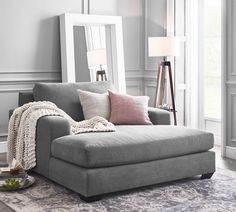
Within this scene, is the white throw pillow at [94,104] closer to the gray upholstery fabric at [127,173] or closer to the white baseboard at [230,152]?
the gray upholstery fabric at [127,173]

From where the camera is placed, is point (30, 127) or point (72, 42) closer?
point (30, 127)

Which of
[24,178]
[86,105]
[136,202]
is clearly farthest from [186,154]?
[24,178]

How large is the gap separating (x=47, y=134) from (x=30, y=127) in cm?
26

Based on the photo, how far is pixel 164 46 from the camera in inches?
200

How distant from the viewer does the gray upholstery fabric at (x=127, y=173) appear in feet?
10.3

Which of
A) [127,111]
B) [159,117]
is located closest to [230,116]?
[159,117]

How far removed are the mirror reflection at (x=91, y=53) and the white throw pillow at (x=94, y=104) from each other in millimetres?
1165

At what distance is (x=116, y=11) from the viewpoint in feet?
18.8

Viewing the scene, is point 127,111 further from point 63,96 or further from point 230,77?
point 230,77

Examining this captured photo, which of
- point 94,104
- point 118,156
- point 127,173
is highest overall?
point 94,104

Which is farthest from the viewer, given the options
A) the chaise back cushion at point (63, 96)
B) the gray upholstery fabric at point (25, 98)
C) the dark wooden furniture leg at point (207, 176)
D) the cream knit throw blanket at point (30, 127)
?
the gray upholstery fabric at point (25, 98)

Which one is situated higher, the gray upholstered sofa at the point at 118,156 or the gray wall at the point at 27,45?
the gray wall at the point at 27,45

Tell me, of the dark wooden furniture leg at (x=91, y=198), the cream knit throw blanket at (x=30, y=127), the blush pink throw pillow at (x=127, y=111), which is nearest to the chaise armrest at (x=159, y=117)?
the blush pink throw pillow at (x=127, y=111)

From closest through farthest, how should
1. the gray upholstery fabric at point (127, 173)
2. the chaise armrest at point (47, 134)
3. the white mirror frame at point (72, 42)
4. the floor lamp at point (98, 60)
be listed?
the gray upholstery fabric at point (127, 173) → the chaise armrest at point (47, 134) → the white mirror frame at point (72, 42) → the floor lamp at point (98, 60)
